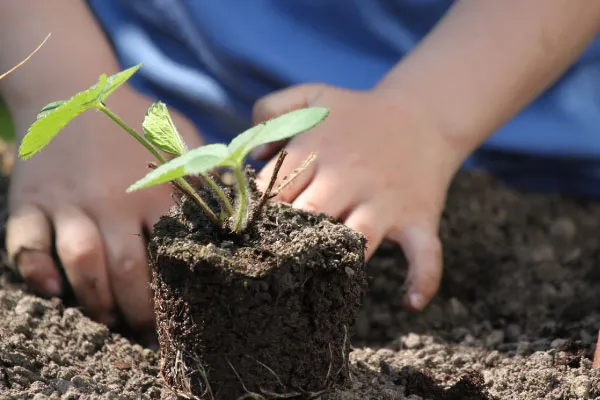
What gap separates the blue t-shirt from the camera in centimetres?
176

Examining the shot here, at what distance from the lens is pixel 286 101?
1404mm

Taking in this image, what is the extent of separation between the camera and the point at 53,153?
4.73 ft

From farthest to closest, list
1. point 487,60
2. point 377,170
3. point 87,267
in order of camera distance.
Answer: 1. point 487,60
2. point 377,170
3. point 87,267

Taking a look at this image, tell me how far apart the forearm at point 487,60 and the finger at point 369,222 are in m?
0.28

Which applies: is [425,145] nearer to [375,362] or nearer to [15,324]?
[375,362]

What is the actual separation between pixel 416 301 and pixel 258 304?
0.50m

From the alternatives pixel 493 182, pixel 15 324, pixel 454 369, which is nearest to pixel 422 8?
pixel 493 182

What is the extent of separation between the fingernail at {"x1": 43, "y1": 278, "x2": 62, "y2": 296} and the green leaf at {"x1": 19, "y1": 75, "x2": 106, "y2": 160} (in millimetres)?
467

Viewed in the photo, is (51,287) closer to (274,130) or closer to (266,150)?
(266,150)

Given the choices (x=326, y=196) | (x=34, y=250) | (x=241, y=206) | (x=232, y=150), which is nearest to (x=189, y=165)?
(x=232, y=150)

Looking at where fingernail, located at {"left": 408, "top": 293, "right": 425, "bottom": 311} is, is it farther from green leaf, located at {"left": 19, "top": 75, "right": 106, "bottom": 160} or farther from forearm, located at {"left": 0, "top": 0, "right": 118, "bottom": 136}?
forearm, located at {"left": 0, "top": 0, "right": 118, "bottom": 136}

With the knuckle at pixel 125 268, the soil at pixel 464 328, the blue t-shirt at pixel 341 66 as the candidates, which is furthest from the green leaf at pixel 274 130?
the blue t-shirt at pixel 341 66

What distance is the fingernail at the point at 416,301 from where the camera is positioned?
4.14 ft

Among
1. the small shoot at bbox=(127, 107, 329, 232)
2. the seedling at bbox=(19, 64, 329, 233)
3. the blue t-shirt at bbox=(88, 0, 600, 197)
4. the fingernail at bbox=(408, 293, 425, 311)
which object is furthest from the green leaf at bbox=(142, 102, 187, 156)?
the blue t-shirt at bbox=(88, 0, 600, 197)
